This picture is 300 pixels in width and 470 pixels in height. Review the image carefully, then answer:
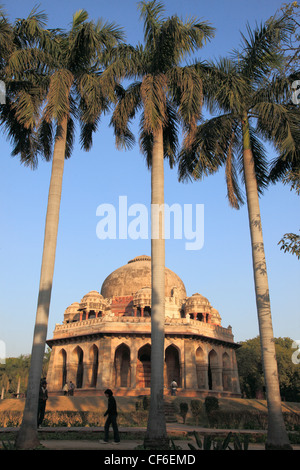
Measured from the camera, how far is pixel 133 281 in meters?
42.9

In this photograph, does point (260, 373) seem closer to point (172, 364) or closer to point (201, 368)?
point (201, 368)

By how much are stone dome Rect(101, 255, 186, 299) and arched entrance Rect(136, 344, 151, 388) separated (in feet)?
20.9

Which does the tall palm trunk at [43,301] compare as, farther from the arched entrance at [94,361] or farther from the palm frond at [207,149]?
the arched entrance at [94,361]

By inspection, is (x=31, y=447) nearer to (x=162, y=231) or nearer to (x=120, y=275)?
(x=162, y=231)

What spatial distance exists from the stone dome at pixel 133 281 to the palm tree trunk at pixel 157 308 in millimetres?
28288

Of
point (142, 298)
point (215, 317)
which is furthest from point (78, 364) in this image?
point (215, 317)

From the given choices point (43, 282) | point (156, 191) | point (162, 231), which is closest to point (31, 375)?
point (43, 282)

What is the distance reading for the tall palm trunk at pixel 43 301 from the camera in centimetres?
1020

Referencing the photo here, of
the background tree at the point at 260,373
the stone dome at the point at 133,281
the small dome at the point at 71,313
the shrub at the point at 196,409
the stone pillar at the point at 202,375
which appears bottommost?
the shrub at the point at 196,409

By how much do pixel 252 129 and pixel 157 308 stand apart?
A: 771cm

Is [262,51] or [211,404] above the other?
[262,51]

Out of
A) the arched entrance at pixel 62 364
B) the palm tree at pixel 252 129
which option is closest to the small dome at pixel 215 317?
the arched entrance at pixel 62 364

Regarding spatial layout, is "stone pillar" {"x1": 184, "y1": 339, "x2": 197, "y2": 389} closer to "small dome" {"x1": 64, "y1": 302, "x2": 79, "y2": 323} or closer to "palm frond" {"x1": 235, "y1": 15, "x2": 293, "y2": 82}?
"small dome" {"x1": 64, "y1": 302, "x2": 79, "y2": 323}

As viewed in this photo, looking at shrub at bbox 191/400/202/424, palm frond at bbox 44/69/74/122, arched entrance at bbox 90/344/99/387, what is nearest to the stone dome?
arched entrance at bbox 90/344/99/387
